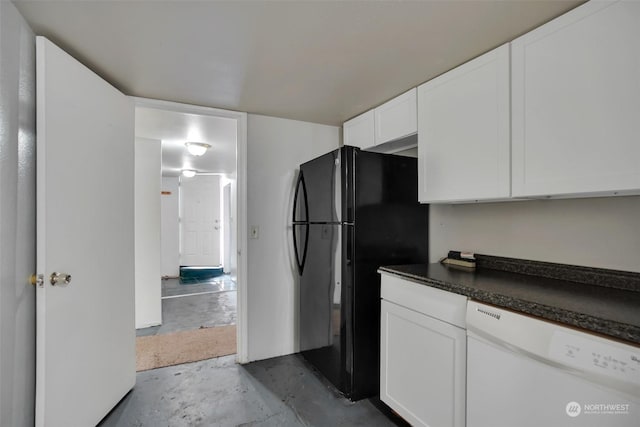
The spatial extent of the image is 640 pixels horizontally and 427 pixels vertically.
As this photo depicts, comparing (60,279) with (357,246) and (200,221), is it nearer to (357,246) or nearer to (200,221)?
(357,246)

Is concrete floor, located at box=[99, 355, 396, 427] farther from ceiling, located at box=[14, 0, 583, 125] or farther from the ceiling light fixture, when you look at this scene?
the ceiling light fixture

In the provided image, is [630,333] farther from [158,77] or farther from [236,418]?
[158,77]

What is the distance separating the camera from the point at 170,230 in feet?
20.8

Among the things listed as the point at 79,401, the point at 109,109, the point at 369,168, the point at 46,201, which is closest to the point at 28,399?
the point at 79,401

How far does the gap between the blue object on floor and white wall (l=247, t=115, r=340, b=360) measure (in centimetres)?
386

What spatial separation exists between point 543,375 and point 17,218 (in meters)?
2.18

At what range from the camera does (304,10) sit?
1.27m

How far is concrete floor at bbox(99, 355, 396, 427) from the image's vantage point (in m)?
1.81

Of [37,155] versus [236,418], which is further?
[236,418]

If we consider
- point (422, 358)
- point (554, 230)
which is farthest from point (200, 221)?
point (554, 230)

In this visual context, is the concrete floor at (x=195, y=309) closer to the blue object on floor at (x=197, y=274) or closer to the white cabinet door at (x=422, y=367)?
the blue object on floor at (x=197, y=274)

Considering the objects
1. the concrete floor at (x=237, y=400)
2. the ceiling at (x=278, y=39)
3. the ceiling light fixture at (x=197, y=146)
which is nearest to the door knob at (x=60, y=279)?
the concrete floor at (x=237, y=400)

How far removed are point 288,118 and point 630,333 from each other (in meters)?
2.52

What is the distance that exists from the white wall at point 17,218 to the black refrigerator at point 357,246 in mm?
1609
